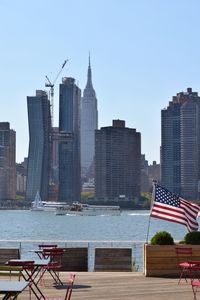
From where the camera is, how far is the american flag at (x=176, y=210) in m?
17.0

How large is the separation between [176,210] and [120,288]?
11.3ft

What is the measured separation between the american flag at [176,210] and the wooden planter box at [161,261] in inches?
26.7

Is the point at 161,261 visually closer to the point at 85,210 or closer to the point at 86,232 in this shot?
the point at 86,232

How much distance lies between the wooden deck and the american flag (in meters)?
1.54

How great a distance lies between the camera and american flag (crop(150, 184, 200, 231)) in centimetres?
1697

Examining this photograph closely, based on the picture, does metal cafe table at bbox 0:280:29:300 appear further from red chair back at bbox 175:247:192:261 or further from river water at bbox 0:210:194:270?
river water at bbox 0:210:194:270

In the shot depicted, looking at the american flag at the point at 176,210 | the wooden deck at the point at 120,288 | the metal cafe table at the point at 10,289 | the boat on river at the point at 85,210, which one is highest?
the american flag at the point at 176,210

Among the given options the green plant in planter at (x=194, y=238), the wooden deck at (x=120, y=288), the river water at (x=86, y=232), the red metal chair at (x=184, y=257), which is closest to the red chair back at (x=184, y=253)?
the red metal chair at (x=184, y=257)

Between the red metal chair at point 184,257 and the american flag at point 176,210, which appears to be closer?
the red metal chair at point 184,257

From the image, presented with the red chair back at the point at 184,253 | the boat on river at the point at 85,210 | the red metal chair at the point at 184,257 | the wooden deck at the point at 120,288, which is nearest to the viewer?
the wooden deck at the point at 120,288

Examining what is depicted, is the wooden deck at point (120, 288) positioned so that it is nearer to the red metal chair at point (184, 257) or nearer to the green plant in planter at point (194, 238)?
the red metal chair at point (184, 257)

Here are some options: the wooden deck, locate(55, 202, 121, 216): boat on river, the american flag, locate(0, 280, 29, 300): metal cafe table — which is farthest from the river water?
locate(55, 202, 121, 216): boat on river

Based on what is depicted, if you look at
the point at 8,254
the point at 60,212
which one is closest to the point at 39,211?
the point at 60,212

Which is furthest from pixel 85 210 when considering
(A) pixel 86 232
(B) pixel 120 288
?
(B) pixel 120 288
